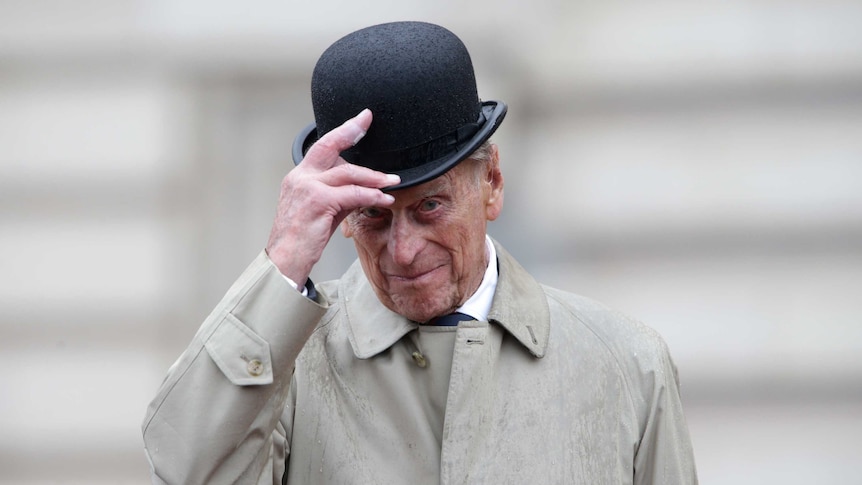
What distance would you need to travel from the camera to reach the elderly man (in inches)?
82.7

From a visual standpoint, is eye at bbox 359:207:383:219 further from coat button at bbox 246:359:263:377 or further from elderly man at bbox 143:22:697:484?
coat button at bbox 246:359:263:377

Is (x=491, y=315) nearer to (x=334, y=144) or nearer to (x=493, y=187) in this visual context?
(x=493, y=187)

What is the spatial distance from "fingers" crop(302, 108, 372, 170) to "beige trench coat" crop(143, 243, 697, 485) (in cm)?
22

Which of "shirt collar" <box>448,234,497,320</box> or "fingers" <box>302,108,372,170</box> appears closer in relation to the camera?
"fingers" <box>302,108,372,170</box>

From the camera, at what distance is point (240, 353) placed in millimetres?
2074

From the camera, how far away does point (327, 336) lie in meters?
2.44

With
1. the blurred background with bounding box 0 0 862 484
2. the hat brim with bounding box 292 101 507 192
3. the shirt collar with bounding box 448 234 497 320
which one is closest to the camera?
the hat brim with bounding box 292 101 507 192

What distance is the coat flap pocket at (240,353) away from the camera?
2061mm

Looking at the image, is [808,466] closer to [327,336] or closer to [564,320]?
[564,320]

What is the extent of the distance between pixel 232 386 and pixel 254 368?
54 mm

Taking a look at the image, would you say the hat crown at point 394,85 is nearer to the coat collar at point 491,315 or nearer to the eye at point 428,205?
the eye at point 428,205

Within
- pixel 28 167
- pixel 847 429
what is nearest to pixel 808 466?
pixel 847 429

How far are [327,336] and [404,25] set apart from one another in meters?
0.71

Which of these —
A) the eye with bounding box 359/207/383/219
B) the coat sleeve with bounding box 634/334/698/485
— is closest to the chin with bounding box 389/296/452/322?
the eye with bounding box 359/207/383/219
